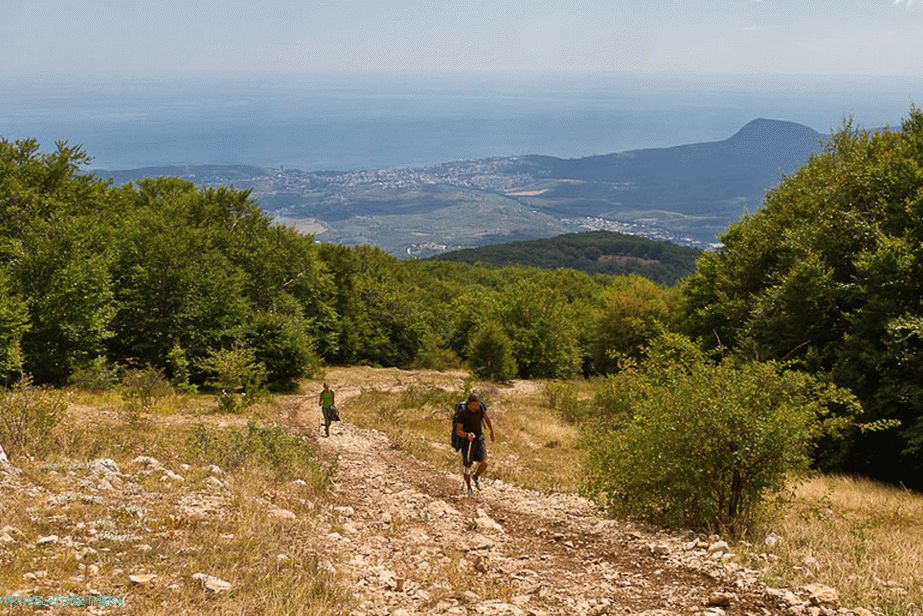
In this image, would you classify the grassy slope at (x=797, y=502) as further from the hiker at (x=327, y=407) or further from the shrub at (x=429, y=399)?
the hiker at (x=327, y=407)

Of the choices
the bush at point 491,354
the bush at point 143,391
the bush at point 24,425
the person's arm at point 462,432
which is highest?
the bush at point 24,425

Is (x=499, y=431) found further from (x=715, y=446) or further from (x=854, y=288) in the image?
(x=715, y=446)

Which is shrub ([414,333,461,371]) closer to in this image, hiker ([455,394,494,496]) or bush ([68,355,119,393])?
bush ([68,355,119,393])

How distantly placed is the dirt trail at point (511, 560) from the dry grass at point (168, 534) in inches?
27.3

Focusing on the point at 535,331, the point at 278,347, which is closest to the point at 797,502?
the point at 278,347

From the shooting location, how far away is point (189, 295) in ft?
107

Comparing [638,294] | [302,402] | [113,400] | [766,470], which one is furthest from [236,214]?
[766,470]

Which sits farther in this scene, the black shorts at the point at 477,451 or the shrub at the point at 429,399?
the shrub at the point at 429,399

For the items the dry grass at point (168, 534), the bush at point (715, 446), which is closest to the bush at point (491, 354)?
the dry grass at point (168, 534)

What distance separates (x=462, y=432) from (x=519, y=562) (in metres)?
4.80

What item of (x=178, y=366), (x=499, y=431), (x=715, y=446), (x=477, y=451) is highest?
(x=715, y=446)

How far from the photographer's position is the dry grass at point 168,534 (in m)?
5.02

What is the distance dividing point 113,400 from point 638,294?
43696 mm

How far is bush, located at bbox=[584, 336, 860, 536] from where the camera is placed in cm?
825
